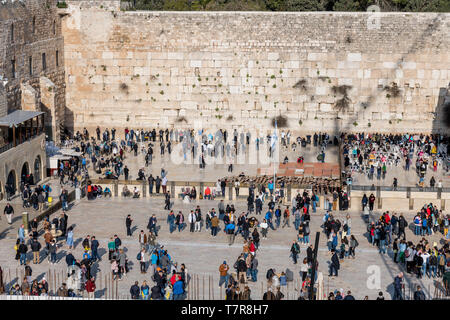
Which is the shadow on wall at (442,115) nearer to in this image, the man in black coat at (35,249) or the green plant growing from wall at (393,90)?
the green plant growing from wall at (393,90)

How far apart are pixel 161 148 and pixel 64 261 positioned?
1621cm

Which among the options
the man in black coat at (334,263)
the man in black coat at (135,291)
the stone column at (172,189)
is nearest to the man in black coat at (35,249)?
the man in black coat at (135,291)

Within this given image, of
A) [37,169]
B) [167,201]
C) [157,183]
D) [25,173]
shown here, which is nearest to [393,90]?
[157,183]

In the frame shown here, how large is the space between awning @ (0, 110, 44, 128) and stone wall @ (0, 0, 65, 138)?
59.9 inches

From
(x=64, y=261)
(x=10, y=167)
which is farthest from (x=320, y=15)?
(x=64, y=261)

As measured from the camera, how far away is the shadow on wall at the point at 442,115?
4531 cm

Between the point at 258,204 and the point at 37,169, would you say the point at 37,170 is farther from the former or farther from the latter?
the point at 258,204

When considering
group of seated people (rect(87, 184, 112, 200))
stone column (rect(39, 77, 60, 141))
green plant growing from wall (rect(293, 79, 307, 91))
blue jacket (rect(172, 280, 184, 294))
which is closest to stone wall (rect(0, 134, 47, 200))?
group of seated people (rect(87, 184, 112, 200))

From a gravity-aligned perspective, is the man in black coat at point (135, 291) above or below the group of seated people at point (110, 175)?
below

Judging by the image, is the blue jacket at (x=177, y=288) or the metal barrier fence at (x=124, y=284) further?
the metal barrier fence at (x=124, y=284)

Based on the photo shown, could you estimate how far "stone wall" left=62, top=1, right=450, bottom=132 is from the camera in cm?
4522

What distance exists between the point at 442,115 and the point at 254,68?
1030cm

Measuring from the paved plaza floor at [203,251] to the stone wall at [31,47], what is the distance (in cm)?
924

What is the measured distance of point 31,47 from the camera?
42.7 m
